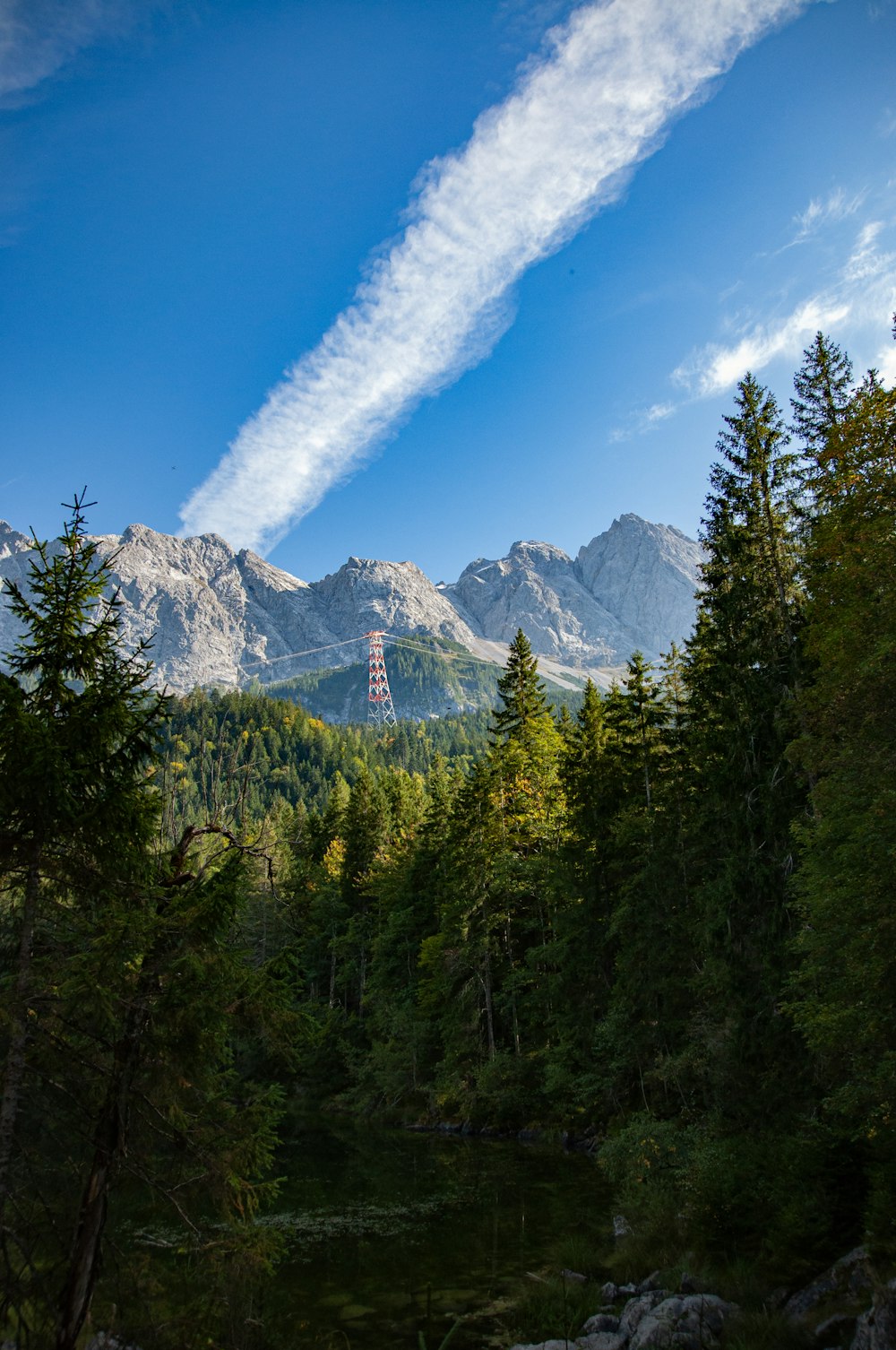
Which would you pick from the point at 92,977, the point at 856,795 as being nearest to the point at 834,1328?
the point at 856,795

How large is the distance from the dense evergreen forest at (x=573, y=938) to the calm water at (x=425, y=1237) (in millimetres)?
1678

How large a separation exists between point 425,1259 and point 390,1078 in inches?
952

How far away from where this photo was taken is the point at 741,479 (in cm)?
2088

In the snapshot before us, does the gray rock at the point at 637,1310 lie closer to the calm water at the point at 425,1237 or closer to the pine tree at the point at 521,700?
the calm water at the point at 425,1237

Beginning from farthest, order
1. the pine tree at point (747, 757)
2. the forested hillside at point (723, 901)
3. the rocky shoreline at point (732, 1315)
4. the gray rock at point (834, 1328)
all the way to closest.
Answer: the pine tree at point (747, 757), the forested hillside at point (723, 901), the gray rock at point (834, 1328), the rocky shoreline at point (732, 1315)

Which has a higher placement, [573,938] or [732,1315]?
[573,938]

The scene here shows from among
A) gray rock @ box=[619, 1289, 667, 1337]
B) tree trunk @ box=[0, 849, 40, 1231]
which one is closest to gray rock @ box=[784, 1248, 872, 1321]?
gray rock @ box=[619, 1289, 667, 1337]

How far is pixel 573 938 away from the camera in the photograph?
91.9 feet

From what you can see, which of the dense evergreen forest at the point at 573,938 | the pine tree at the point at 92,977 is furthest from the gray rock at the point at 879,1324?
the pine tree at the point at 92,977

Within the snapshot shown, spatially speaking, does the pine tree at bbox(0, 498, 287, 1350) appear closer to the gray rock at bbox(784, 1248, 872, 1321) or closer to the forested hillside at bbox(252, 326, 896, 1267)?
the forested hillside at bbox(252, 326, 896, 1267)

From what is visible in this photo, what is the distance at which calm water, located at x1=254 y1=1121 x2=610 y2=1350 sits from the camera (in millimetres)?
11836

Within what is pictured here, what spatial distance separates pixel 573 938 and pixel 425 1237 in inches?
505

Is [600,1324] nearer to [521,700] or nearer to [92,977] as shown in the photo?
[92,977]

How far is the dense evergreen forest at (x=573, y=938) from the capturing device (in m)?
7.33
